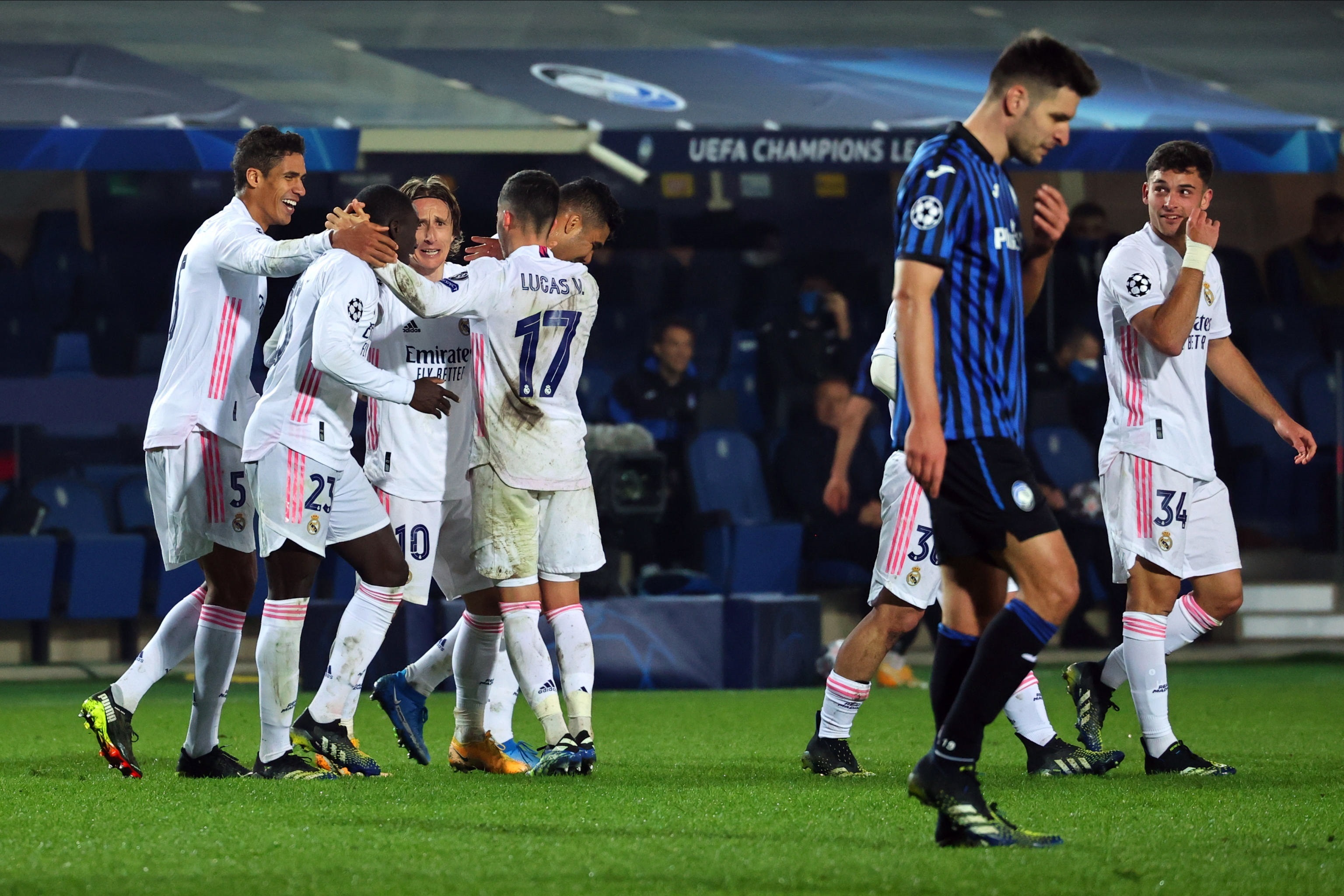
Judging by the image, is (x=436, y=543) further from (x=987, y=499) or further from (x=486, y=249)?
(x=987, y=499)

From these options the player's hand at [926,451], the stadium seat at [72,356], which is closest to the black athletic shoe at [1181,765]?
the player's hand at [926,451]

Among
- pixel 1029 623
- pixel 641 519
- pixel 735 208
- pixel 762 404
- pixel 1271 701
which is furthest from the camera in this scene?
pixel 735 208

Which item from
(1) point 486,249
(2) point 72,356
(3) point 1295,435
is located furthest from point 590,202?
(2) point 72,356

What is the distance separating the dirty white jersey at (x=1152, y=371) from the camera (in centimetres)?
556

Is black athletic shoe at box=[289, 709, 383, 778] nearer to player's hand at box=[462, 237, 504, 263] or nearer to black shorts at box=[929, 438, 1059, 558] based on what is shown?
player's hand at box=[462, 237, 504, 263]

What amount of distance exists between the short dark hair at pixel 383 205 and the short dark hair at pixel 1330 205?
912cm

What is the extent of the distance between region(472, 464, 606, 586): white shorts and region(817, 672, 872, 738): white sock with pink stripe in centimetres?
85

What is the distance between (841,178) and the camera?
13961mm

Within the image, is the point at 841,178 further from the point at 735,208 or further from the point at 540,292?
the point at 540,292

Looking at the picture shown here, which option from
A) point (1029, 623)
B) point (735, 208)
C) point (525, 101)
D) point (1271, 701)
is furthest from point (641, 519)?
point (1029, 623)

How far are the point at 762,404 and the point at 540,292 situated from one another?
24.3 ft

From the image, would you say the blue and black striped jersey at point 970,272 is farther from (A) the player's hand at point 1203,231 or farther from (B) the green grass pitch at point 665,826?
(A) the player's hand at point 1203,231

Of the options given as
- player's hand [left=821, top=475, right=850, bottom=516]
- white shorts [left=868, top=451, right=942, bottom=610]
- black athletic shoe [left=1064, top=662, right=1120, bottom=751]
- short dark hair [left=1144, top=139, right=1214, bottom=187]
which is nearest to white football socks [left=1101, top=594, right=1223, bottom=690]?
black athletic shoe [left=1064, top=662, right=1120, bottom=751]

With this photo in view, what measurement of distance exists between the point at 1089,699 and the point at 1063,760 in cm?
45
